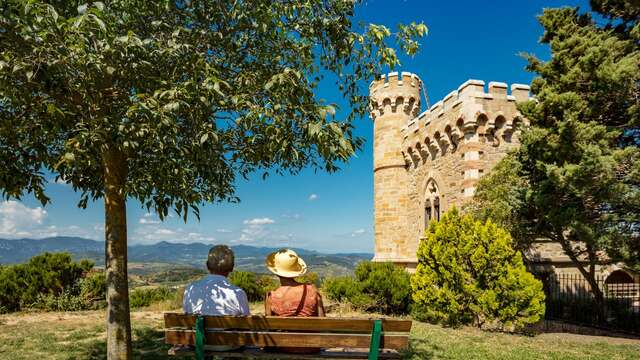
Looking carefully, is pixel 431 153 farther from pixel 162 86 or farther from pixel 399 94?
pixel 162 86

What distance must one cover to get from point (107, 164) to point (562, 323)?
14.0m

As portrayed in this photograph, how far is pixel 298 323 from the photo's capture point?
423 centimetres

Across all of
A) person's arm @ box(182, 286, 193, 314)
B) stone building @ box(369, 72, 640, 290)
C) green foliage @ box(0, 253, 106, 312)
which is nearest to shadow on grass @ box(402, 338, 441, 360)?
person's arm @ box(182, 286, 193, 314)

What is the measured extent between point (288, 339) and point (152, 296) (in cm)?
1361

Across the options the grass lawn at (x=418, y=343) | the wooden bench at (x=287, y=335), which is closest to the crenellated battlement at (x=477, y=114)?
the grass lawn at (x=418, y=343)

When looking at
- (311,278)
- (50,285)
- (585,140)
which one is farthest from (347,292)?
(50,285)

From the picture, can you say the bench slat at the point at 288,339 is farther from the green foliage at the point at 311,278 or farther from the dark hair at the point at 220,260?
the green foliage at the point at 311,278

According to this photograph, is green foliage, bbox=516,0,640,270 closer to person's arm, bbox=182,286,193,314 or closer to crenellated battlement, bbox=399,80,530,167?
crenellated battlement, bbox=399,80,530,167

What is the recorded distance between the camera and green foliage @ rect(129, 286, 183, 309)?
50.9 ft

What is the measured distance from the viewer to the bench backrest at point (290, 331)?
4199 mm

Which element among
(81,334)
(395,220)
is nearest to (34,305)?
(81,334)

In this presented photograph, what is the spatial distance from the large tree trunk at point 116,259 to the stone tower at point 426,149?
34.0ft

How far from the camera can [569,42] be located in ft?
37.7

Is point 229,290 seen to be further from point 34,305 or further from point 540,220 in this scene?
point 34,305
